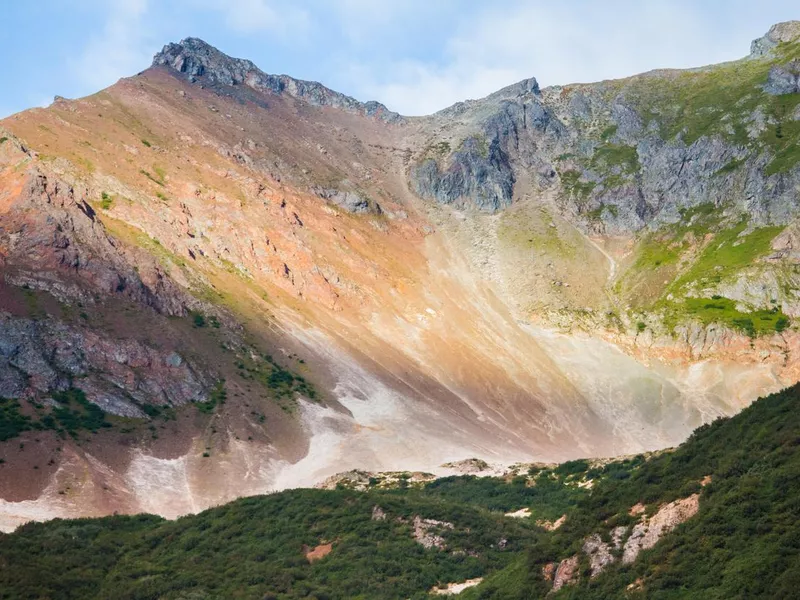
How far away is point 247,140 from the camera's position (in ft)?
563

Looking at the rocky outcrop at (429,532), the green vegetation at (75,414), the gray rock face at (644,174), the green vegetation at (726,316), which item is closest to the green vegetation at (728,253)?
the gray rock face at (644,174)

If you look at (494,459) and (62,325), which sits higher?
(62,325)

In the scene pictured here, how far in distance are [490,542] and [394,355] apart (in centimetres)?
7003

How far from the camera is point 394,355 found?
12562 cm

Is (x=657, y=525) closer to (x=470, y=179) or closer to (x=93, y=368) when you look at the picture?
(x=93, y=368)

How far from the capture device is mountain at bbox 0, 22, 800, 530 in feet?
300

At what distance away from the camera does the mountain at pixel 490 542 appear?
3266cm

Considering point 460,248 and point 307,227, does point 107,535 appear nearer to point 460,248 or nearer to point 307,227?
point 307,227

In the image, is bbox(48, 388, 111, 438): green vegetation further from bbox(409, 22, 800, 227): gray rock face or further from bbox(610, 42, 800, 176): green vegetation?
bbox(610, 42, 800, 176): green vegetation

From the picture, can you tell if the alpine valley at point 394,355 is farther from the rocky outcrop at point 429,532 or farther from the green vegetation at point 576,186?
the green vegetation at point 576,186

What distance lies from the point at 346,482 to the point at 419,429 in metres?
23.6

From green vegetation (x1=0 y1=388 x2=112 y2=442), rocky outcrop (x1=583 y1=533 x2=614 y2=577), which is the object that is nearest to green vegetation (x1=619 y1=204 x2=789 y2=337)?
green vegetation (x1=0 y1=388 x2=112 y2=442)

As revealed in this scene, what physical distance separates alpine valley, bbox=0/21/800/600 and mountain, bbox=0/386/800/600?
0.68 feet

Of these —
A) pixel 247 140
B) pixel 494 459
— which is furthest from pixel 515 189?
pixel 494 459
